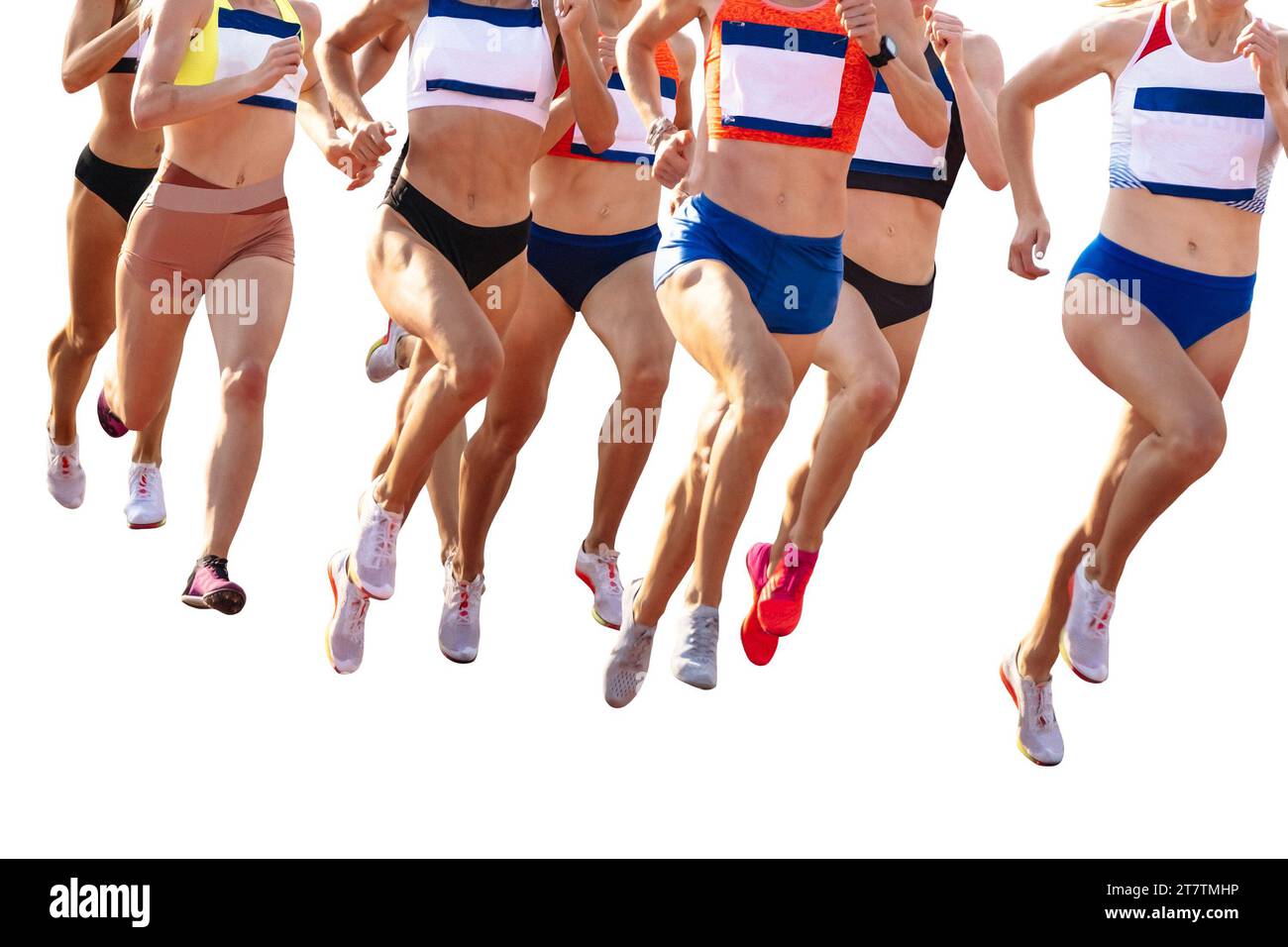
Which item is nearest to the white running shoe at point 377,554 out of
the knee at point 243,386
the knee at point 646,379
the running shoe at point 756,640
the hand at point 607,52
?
the knee at point 243,386

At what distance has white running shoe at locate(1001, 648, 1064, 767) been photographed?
29.7ft

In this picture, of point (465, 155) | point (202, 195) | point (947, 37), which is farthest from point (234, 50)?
point (947, 37)

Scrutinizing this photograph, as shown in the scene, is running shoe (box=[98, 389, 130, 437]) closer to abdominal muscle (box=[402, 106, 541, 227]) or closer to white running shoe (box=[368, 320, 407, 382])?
white running shoe (box=[368, 320, 407, 382])

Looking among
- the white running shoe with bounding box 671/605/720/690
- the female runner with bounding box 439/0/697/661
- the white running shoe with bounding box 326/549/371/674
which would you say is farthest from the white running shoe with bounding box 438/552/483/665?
the white running shoe with bounding box 671/605/720/690

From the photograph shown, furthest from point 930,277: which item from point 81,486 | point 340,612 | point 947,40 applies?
point 81,486

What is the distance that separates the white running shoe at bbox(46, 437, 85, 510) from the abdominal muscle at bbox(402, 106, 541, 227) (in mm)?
3444

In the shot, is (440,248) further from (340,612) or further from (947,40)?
(947,40)

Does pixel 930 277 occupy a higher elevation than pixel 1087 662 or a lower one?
higher

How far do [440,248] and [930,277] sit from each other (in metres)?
2.24

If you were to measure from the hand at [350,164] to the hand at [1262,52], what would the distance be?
3.36 m

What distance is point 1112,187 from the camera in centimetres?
888

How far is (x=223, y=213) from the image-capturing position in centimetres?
942

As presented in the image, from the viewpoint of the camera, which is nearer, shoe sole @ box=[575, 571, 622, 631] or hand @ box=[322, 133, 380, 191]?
hand @ box=[322, 133, 380, 191]

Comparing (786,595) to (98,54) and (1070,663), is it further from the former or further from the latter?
(98,54)
